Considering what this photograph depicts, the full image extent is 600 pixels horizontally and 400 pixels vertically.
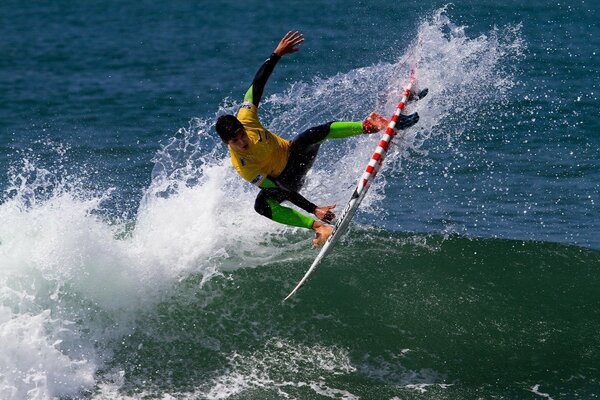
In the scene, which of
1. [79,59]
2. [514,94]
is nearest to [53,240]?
[514,94]

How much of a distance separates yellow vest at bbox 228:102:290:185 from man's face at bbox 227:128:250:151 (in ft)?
0.18

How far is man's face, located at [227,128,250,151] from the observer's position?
810 cm

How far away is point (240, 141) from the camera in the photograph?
816 cm

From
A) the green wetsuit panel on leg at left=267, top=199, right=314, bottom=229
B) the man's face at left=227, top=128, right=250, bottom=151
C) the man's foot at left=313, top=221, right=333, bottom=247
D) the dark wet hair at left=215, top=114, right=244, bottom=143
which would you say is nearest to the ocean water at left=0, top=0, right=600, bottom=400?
the man's foot at left=313, top=221, right=333, bottom=247

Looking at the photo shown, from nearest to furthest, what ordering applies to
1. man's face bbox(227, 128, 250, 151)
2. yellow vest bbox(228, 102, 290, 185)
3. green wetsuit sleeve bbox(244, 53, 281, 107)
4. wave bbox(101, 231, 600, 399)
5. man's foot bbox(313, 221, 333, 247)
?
1. man's face bbox(227, 128, 250, 151)
2. wave bbox(101, 231, 600, 399)
3. yellow vest bbox(228, 102, 290, 185)
4. man's foot bbox(313, 221, 333, 247)
5. green wetsuit sleeve bbox(244, 53, 281, 107)

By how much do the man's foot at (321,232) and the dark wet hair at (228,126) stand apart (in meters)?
1.18

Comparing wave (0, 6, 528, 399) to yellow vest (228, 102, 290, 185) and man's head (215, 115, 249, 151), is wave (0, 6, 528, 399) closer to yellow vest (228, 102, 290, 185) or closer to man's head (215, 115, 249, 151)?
yellow vest (228, 102, 290, 185)

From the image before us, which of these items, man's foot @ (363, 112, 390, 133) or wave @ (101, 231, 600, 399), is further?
man's foot @ (363, 112, 390, 133)

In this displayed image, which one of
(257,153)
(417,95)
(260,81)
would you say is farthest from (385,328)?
(260,81)

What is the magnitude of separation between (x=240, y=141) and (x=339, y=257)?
2.62m

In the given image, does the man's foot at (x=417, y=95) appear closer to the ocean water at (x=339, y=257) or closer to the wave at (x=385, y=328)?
the ocean water at (x=339, y=257)

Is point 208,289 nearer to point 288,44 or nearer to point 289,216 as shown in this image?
point 289,216

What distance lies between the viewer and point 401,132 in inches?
367

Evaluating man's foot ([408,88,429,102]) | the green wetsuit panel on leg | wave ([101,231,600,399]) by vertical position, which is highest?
man's foot ([408,88,429,102])
